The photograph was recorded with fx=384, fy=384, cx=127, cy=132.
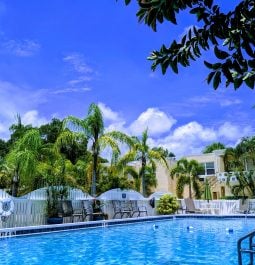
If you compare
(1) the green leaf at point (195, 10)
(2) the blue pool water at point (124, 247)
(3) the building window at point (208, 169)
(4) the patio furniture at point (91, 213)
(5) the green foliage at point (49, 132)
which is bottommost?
(2) the blue pool water at point (124, 247)

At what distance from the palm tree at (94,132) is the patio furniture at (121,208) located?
5.56 feet

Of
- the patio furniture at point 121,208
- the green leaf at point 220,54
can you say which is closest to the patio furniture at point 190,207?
the patio furniture at point 121,208

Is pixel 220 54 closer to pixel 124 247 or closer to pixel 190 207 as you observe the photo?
pixel 124 247

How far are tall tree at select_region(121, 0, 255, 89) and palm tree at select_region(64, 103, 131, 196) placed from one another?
1624 centimetres

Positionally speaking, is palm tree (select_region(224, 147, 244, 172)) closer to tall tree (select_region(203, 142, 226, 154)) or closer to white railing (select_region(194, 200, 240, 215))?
white railing (select_region(194, 200, 240, 215))

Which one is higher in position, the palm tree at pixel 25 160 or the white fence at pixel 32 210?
the palm tree at pixel 25 160

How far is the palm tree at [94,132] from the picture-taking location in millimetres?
18198

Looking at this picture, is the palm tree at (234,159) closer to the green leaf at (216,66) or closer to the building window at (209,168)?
the building window at (209,168)

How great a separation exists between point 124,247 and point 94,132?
8.07 meters

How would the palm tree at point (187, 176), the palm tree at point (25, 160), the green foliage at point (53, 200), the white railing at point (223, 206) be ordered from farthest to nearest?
the palm tree at point (187, 176) → the white railing at point (223, 206) → the green foliage at point (53, 200) → the palm tree at point (25, 160)

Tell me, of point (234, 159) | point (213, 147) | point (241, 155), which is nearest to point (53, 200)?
point (241, 155)

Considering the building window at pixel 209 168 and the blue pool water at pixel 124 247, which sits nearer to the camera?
the blue pool water at pixel 124 247

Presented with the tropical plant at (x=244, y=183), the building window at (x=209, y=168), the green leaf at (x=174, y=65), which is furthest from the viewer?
the building window at (x=209, y=168)

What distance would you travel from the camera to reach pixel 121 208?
2009cm
